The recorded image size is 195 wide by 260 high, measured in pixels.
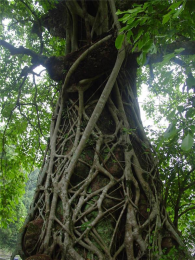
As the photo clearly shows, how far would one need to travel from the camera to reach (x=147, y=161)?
304 centimetres

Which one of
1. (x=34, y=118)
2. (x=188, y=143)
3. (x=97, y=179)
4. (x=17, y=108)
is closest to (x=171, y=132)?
(x=188, y=143)

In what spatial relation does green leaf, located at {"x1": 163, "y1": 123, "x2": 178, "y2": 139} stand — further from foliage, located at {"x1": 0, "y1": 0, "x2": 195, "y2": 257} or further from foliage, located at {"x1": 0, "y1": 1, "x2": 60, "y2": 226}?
foliage, located at {"x1": 0, "y1": 1, "x2": 60, "y2": 226}

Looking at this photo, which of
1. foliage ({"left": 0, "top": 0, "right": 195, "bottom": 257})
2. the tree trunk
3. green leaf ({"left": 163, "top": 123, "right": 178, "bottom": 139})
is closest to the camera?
green leaf ({"left": 163, "top": 123, "right": 178, "bottom": 139})

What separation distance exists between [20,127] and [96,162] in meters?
2.90

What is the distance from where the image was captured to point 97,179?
8.46 ft

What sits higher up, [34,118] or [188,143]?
[34,118]

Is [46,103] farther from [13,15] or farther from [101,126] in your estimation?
[101,126]

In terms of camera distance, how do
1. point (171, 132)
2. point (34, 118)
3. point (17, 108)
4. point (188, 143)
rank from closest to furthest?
point (188, 143) → point (171, 132) → point (17, 108) → point (34, 118)

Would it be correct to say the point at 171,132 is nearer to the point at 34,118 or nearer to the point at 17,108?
the point at 17,108

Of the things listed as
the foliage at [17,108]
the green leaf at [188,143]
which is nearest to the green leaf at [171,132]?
the green leaf at [188,143]

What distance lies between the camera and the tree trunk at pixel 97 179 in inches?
84.1

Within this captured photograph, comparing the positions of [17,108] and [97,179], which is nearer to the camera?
[97,179]

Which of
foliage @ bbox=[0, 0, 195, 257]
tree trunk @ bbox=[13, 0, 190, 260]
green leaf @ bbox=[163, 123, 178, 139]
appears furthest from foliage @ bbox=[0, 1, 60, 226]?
green leaf @ bbox=[163, 123, 178, 139]

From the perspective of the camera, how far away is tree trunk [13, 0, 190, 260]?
214 centimetres
